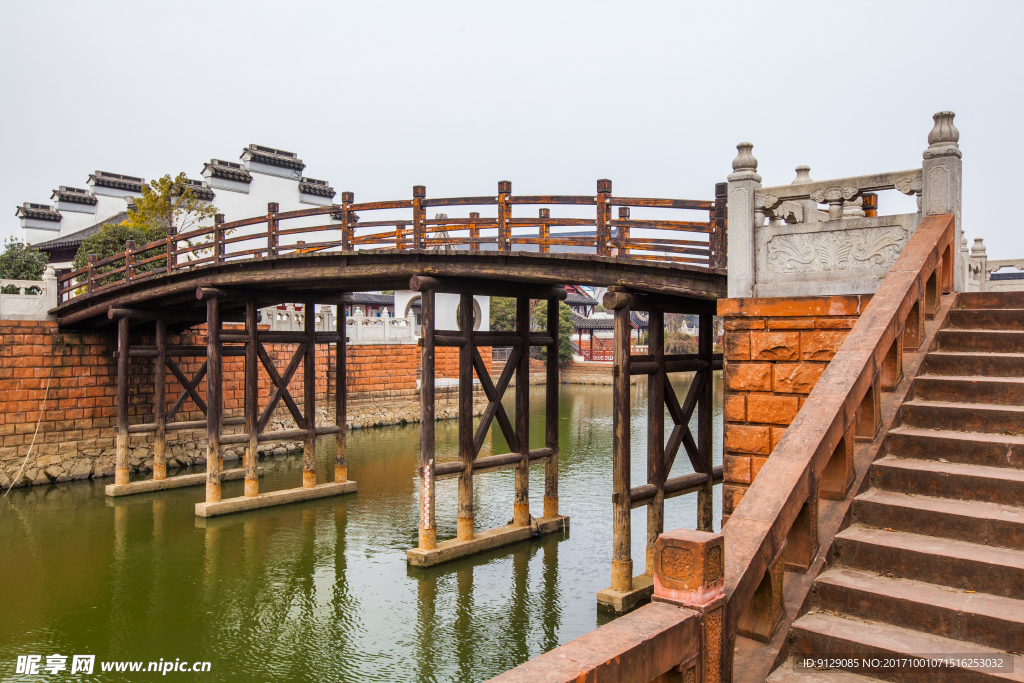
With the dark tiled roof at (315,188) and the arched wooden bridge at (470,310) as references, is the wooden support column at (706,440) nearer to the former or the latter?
the arched wooden bridge at (470,310)

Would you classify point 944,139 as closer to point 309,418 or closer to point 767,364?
point 767,364

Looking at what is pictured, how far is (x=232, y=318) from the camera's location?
53.9 feet

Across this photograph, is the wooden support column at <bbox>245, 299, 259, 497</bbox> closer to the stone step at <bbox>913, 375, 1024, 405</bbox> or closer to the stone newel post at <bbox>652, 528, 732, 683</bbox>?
the stone step at <bbox>913, 375, 1024, 405</bbox>

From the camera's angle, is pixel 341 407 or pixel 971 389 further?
pixel 341 407

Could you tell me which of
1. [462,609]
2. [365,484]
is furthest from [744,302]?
[365,484]

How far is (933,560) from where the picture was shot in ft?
10.9

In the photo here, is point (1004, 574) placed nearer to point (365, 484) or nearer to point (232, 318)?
point (365, 484)

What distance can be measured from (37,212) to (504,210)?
25447 mm

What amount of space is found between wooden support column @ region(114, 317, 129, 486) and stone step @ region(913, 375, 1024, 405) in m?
14.3

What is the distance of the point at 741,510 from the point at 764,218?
3549mm

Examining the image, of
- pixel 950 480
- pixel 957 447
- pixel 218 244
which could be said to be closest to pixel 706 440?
pixel 957 447

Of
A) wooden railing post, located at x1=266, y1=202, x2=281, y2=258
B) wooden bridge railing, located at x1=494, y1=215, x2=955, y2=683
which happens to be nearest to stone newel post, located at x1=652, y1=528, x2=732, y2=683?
wooden bridge railing, located at x1=494, y1=215, x2=955, y2=683

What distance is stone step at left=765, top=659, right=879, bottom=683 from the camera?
296 centimetres
